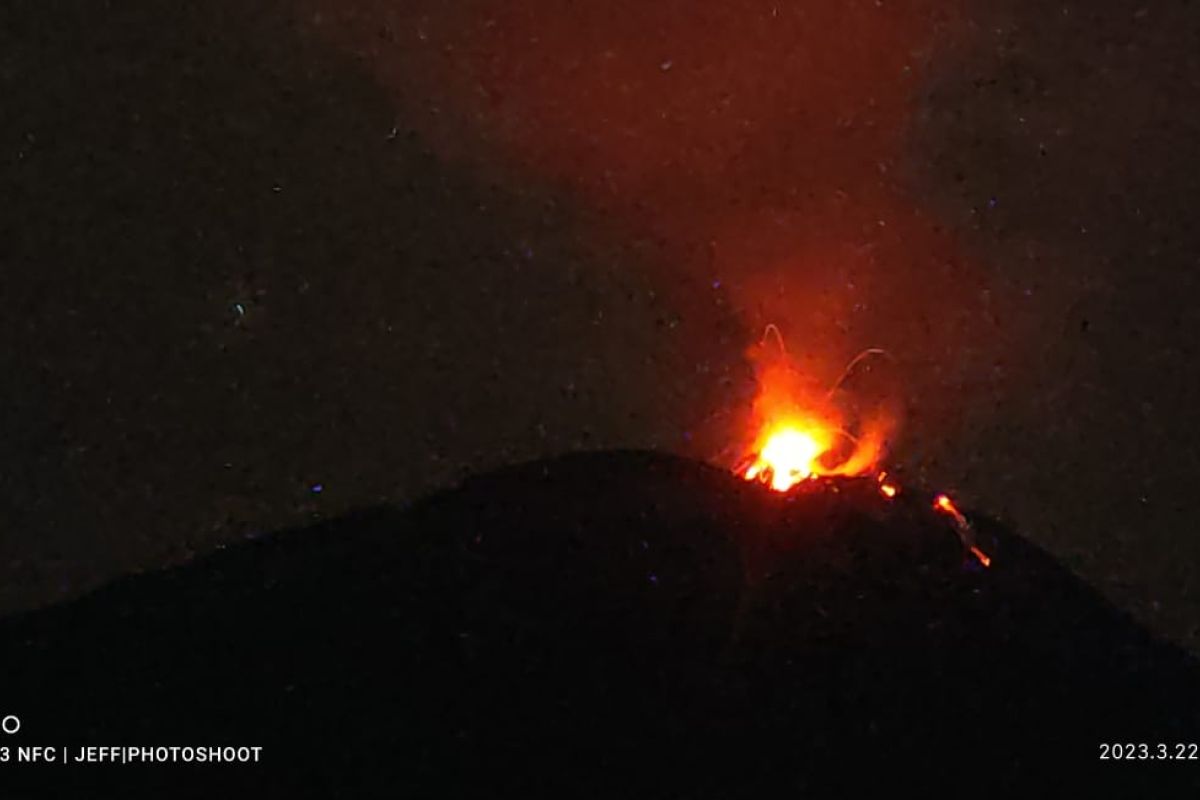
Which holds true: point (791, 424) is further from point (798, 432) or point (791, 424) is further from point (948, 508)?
point (948, 508)

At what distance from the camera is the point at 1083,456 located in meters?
2.02

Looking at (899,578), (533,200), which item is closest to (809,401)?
(899,578)

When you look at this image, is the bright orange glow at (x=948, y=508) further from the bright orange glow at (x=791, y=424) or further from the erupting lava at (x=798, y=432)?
the bright orange glow at (x=791, y=424)

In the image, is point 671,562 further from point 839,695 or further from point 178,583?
point 178,583

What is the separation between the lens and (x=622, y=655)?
1.99 metres

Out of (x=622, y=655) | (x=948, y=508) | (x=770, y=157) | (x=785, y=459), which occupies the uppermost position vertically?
(x=770, y=157)

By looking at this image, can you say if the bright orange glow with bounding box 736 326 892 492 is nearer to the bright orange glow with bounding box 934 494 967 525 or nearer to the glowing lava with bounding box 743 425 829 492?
the glowing lava with bounding box 743 425 829 492

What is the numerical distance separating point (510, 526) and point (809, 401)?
0.74m

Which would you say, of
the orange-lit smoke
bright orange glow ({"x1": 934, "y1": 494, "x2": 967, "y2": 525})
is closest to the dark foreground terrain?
bright orange glow ({"x1": 934, "y1": 494, "x2": 967, "y2": 525})

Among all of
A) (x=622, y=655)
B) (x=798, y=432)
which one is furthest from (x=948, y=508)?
(x=622, y=655)

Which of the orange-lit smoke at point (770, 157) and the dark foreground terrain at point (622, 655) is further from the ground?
the orange-lit smoke at point (770, 157)

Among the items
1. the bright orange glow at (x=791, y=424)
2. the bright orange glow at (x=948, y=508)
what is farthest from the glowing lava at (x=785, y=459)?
the bright orange glow at (x=948, y=508)

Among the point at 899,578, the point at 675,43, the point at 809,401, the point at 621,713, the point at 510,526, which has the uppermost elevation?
the point at 675,43

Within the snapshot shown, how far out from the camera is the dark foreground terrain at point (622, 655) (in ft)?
6.37
